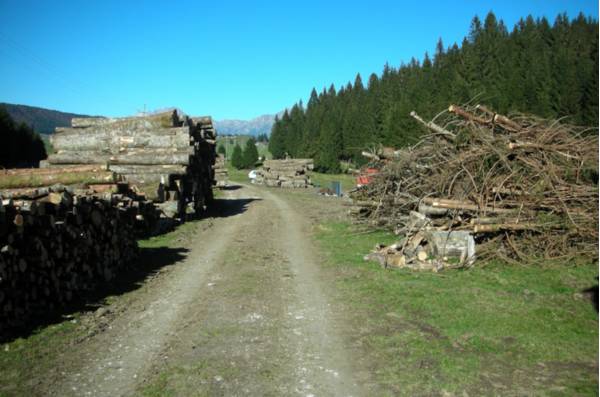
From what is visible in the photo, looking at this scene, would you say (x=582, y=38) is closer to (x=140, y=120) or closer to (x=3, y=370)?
(x=140, y=120)

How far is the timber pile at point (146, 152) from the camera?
58.4 feet

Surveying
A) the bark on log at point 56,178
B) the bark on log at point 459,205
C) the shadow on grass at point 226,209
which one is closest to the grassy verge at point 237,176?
the shadow on grass at point 226,209

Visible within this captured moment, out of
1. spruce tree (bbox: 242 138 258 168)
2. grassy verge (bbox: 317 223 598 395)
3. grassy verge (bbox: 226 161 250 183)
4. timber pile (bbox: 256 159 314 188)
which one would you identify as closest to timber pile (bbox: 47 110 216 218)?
grassy verge (bbox: 317 223 598 395)

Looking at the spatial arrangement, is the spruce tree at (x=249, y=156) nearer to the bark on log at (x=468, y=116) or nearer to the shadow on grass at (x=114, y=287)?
the shadow on grass at (x=114, y=287)

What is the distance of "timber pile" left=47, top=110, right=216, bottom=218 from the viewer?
17812 millimetres

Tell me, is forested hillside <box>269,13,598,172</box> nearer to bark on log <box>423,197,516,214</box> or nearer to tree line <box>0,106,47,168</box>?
bark on log <box>423,197,516,214</box>

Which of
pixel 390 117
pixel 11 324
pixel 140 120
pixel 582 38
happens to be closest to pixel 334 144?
pixel 390 117

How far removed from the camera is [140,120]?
1970 centimetres

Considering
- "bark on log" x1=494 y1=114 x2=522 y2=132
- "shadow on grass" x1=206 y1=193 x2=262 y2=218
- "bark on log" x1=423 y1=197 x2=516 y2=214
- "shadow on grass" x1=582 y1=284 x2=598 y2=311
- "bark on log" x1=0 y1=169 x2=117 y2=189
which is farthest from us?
"shadow on grass" x1=206 y1=193 x2=262 y2=218

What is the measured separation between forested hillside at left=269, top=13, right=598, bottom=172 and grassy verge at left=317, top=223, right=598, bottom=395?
35.0 meters

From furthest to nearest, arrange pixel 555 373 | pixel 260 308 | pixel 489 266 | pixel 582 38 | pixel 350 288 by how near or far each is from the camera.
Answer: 1. pixel 582 38
2. pixel 489 266
3. pixel 350 288
4. pixel 260 308
5. pixel 555 373

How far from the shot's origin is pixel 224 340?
6.32 metres

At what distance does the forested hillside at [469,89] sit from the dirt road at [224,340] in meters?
35.6

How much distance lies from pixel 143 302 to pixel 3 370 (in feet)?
9.72
